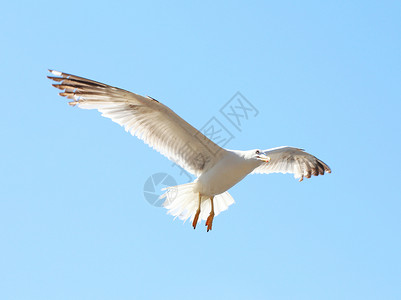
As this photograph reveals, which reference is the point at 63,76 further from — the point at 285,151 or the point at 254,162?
the point at 285,151

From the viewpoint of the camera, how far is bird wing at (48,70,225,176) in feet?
29.2

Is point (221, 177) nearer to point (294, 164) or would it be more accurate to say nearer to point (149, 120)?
point (149, 120)

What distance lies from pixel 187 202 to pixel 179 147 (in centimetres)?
89

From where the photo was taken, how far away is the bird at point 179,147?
29.4 ft

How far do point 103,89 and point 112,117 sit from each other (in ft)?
1.46

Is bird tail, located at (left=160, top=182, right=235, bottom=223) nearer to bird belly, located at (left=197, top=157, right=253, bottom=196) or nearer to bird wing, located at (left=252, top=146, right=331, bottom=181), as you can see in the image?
bird belly, located at (left=197, top=157, right=253, bottom=196)

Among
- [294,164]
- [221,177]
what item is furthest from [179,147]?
[294,164]

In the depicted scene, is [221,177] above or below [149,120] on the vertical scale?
below

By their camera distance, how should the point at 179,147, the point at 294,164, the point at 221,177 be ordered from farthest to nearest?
the point at 294,164 < the point at 179,147 < the point at 221,177

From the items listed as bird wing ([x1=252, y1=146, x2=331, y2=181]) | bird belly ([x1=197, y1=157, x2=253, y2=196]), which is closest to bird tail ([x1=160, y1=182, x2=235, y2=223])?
bird belly ([x1=197, y1=157, x2=253, y2=196])

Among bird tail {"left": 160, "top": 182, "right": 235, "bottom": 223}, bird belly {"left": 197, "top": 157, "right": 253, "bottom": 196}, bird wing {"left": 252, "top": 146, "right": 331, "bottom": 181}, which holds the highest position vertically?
bird wing {"left": 252, "top": 146, "right": 331, "bottom": 181}

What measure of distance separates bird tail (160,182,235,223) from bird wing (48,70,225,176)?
391 mm

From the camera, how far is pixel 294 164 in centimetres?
1138

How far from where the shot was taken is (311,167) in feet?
38.0
